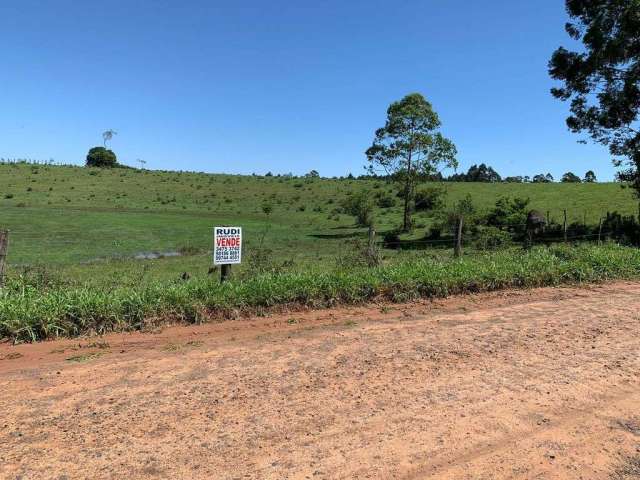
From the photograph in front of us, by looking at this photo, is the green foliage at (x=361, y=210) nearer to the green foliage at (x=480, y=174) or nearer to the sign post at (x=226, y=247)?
the sign post at (x=226, y=247)

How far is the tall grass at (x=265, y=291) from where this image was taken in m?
6.72

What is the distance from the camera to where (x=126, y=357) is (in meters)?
5.80

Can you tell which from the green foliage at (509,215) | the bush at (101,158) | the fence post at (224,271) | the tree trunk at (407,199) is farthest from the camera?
the bush at (101,158)

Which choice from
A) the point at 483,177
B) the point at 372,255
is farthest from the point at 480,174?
the point at 372,255

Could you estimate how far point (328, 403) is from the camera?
4.61 meters

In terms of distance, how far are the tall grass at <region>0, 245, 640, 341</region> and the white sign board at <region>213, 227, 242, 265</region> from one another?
1.47 feet

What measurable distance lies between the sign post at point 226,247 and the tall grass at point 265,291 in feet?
1.26

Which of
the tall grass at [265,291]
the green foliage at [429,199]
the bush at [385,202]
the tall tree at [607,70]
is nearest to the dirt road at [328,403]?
the tall grass at [265,291]

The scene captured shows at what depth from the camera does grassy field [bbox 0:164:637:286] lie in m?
17.7

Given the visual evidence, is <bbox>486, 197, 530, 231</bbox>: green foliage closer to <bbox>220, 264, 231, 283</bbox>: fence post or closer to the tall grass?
the tall grass

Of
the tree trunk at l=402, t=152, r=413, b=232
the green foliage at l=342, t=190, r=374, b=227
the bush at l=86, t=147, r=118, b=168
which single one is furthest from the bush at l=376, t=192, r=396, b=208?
the bush at l=86, t=147, r=118, b=168

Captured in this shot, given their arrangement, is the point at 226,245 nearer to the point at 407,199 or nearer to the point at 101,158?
the point at 407,199

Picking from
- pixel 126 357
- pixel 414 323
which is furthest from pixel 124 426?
pixel 414 323

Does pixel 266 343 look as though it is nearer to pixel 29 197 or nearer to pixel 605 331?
pixel 605 331
